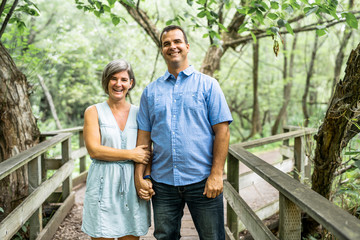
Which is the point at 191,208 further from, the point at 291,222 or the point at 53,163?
the point at 53,163

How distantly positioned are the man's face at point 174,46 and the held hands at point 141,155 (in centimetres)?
66

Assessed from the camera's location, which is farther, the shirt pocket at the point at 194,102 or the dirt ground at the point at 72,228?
the dirt ground at the point at 72,228

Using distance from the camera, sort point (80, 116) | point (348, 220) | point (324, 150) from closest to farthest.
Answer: point (348, 220) < point (324, 150) < point (80, 116)

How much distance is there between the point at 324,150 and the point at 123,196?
1.74 meters

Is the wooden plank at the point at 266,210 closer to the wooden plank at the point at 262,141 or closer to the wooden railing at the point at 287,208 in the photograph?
the wooden railing at the point at 287,208

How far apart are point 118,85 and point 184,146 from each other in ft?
2.24

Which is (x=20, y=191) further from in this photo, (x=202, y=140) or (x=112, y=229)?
(x=202, y=140)

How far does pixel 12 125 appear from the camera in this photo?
11.2 feet

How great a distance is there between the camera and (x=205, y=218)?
2107 mm

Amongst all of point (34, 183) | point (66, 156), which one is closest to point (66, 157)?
point (66, 156)

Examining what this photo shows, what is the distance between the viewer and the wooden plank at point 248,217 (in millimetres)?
1953

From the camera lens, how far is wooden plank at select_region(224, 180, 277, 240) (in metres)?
1.95

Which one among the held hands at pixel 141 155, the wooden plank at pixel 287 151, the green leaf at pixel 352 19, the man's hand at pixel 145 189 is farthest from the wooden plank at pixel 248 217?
the wooden plank at pixel 287 151

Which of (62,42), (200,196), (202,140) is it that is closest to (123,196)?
(200,196)
